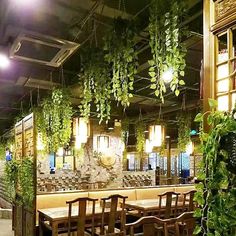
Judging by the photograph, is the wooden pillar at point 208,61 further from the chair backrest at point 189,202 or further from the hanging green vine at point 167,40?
the chair backrest at point 189,202

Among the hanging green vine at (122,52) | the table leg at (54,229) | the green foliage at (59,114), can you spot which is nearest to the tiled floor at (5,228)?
the green foliage at (59,114)

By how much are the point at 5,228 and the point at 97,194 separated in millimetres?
3042

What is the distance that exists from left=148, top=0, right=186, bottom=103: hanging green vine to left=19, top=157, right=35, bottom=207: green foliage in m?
2.64

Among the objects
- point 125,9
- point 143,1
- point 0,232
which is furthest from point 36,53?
point 0,232

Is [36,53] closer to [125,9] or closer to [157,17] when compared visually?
[125,9]

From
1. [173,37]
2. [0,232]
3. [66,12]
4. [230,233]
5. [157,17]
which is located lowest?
[0,232]

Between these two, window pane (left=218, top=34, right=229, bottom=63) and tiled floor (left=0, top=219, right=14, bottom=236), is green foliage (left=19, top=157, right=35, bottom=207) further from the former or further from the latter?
window pane (left=218, top=34, right=229, bottom=63)

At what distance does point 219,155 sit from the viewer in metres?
1.54

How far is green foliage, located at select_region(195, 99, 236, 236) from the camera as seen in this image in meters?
1.49

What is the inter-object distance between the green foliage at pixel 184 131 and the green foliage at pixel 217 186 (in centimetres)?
626

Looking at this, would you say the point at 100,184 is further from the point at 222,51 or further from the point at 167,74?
the point at 222,51

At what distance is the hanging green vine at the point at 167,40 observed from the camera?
296 centimetres

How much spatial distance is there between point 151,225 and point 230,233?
1117 mm

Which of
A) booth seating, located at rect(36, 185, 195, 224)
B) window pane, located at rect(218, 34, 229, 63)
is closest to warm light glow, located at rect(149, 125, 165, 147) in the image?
booth seating, located at rect(36, 185, 195, 224)
